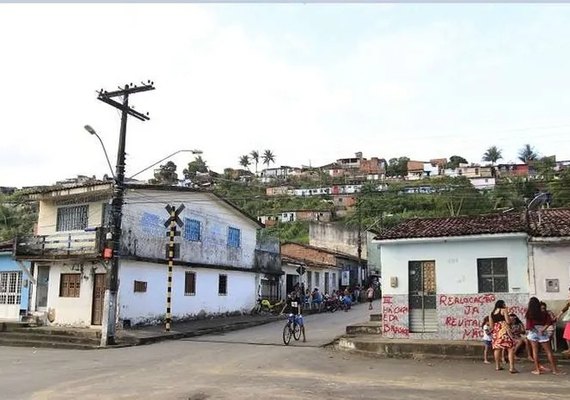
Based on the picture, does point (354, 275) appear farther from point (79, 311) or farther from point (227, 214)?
point (79, 311)

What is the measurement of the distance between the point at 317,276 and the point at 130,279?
70.7ft

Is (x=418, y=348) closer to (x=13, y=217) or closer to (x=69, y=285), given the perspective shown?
(x=69, y=285)

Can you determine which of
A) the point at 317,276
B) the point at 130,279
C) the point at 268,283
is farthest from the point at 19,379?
the point at 317,276

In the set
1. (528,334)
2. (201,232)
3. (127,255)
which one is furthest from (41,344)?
(528,334)

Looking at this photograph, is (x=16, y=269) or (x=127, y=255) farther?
(x=16, y=269)

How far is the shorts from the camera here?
12359 millimetres

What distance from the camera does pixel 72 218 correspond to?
24953 millimetres

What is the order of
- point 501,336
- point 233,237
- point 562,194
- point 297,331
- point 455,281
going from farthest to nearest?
point 562,194
point 233,237
point 297,331
point 455,281
point 501,336

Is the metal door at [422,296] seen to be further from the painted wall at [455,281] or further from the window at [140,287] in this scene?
the window at [140,287]

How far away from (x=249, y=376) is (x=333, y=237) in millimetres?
45204

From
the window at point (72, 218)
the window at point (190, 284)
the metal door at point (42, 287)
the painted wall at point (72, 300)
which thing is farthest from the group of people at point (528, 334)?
Result: the metal door at point (42, 287)

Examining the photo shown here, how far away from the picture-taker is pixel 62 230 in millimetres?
25250

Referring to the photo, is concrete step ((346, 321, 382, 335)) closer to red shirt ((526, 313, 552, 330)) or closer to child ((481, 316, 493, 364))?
child ((481, 316, 493, 364))

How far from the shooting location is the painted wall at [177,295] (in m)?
23.0
